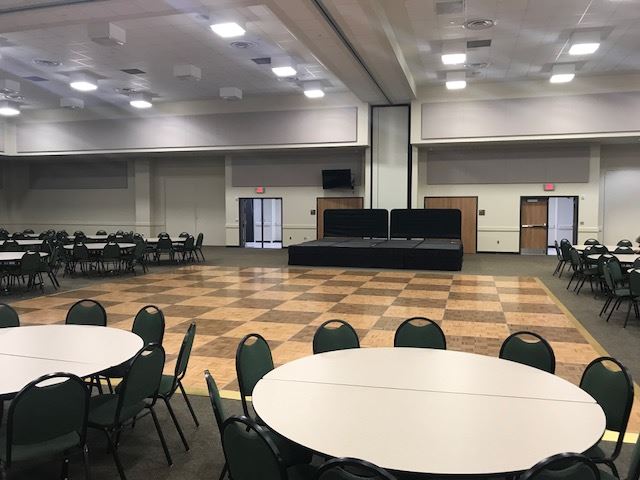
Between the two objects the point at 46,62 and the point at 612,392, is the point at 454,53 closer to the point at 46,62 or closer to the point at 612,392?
the point at 46,62

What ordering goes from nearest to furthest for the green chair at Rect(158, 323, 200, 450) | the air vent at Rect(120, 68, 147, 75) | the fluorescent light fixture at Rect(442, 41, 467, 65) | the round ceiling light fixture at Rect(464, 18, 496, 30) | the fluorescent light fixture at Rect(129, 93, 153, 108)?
the green chair at Rect(158, 323, 200, 450) < the round ceiling light fixture at Rect(464, 18, 496, 30) < the fluorescent light fixture at Rect(442, 41, 467, 65) < the air vent at Rect(120, 68, 147, 75) < the fluorescent light fixture at Rect(129, 93, 153, 108)

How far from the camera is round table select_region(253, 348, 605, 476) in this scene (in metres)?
2.01

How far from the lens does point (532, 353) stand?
3479mm

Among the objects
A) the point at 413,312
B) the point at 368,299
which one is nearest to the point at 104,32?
the point at 368,299

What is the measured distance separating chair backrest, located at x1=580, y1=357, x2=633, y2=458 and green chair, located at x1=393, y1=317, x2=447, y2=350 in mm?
1022

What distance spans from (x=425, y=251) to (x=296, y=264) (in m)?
3.43

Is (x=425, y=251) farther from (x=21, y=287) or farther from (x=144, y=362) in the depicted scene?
(x=144, y=362)

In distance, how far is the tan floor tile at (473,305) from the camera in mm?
8086

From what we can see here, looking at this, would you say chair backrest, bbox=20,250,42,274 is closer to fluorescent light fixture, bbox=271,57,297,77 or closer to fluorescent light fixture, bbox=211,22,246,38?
fluorescent light fixture, bbox=211,22,246,38

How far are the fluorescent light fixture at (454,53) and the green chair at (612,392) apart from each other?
368 inches

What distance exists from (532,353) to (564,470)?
175 cm

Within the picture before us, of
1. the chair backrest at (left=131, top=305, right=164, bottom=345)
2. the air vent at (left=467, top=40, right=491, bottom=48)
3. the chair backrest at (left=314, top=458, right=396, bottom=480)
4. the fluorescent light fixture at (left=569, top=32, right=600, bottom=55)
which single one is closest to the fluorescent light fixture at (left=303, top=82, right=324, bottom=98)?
the air vent at (left=467, top=40, right=491, bottom=48)

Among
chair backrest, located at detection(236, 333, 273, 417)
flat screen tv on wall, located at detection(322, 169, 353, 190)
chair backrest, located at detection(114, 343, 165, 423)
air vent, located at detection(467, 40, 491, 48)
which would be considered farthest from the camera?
flat screen tv on wall, located at detection(322, 169, 353, 190)

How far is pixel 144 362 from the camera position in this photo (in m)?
3.00
